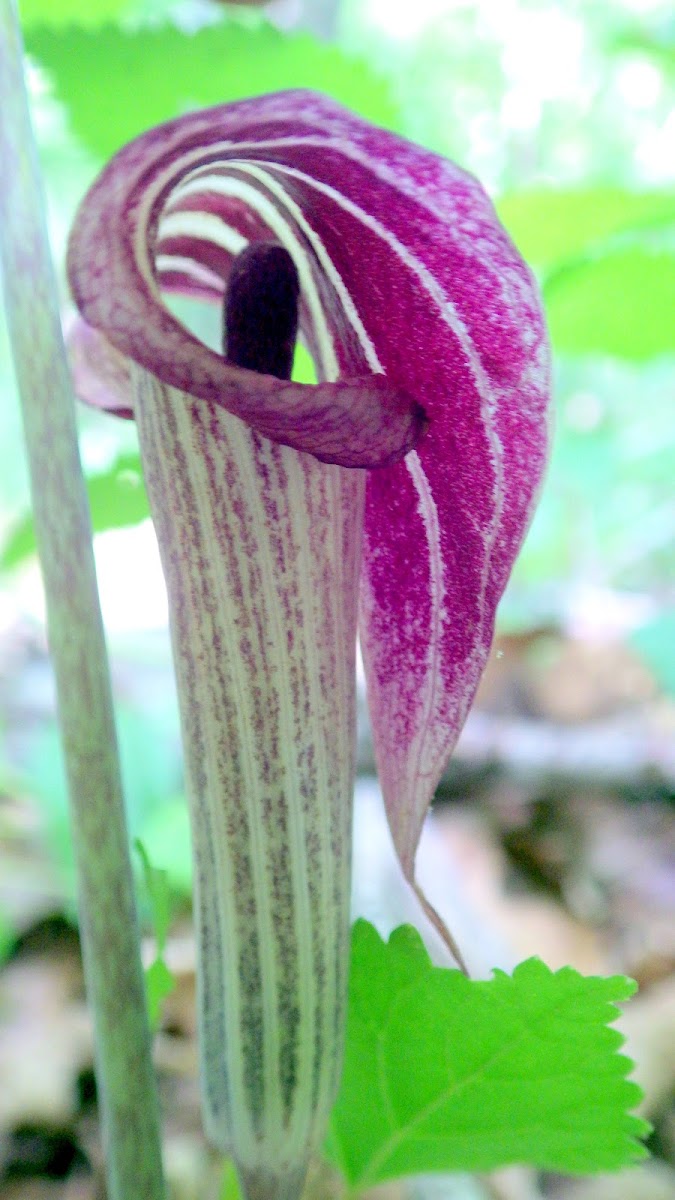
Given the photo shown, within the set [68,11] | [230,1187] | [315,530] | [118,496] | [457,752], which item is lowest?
[457,752]

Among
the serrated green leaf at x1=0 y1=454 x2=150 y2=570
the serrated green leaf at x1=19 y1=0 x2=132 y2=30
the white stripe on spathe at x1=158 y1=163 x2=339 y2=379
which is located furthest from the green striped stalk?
the serrated green leaf at x1=19 y1=0 x2=132 y2=30

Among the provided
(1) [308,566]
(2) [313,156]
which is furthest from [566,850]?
(2) [313,156]

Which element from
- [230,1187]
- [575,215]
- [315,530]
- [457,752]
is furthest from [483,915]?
[315,530]

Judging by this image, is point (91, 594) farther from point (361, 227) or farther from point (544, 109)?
point (544, 109)

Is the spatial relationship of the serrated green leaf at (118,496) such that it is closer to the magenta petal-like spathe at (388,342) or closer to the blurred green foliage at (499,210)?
the blurred green foliage at (499,210)

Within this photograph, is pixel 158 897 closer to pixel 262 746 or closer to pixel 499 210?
pixel 262 746

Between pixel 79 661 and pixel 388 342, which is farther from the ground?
pixel 388 342
